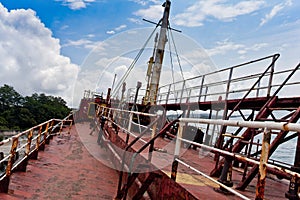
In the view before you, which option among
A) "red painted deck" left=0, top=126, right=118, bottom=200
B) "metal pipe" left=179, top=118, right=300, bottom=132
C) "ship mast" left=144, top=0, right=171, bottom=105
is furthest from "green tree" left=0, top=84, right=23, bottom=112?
"metal pipe" left=179, top=118, right=300, bottom=132

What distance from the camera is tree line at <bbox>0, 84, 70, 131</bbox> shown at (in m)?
74.0

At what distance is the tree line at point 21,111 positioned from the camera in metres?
74.0

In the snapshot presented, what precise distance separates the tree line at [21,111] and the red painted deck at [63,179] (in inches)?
2753

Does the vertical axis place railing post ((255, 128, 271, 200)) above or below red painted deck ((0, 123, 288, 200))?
above

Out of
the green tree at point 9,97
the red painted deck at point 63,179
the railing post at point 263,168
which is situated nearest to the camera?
the railing post at point 263,168

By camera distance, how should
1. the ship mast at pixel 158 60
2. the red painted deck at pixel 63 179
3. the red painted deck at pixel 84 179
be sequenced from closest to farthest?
1. the red painted deck at pixel 84 179
2. the red painted deck at pixel 63 179
3. the ship mast at pixel 158 60

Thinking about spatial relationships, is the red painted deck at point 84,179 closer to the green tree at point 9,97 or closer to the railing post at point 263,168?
the railing post at point 263,168

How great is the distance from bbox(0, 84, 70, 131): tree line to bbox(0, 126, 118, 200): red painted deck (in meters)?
69.9

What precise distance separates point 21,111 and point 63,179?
81.3m

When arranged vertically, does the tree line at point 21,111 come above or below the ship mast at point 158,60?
below

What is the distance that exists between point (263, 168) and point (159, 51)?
1455cm

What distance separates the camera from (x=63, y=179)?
539 centimetres

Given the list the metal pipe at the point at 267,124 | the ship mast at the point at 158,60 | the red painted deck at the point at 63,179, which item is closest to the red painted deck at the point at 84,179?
the red painted deck at the point at 63,179

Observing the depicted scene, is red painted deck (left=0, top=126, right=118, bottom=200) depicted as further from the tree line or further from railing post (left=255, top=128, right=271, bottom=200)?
the tree line
